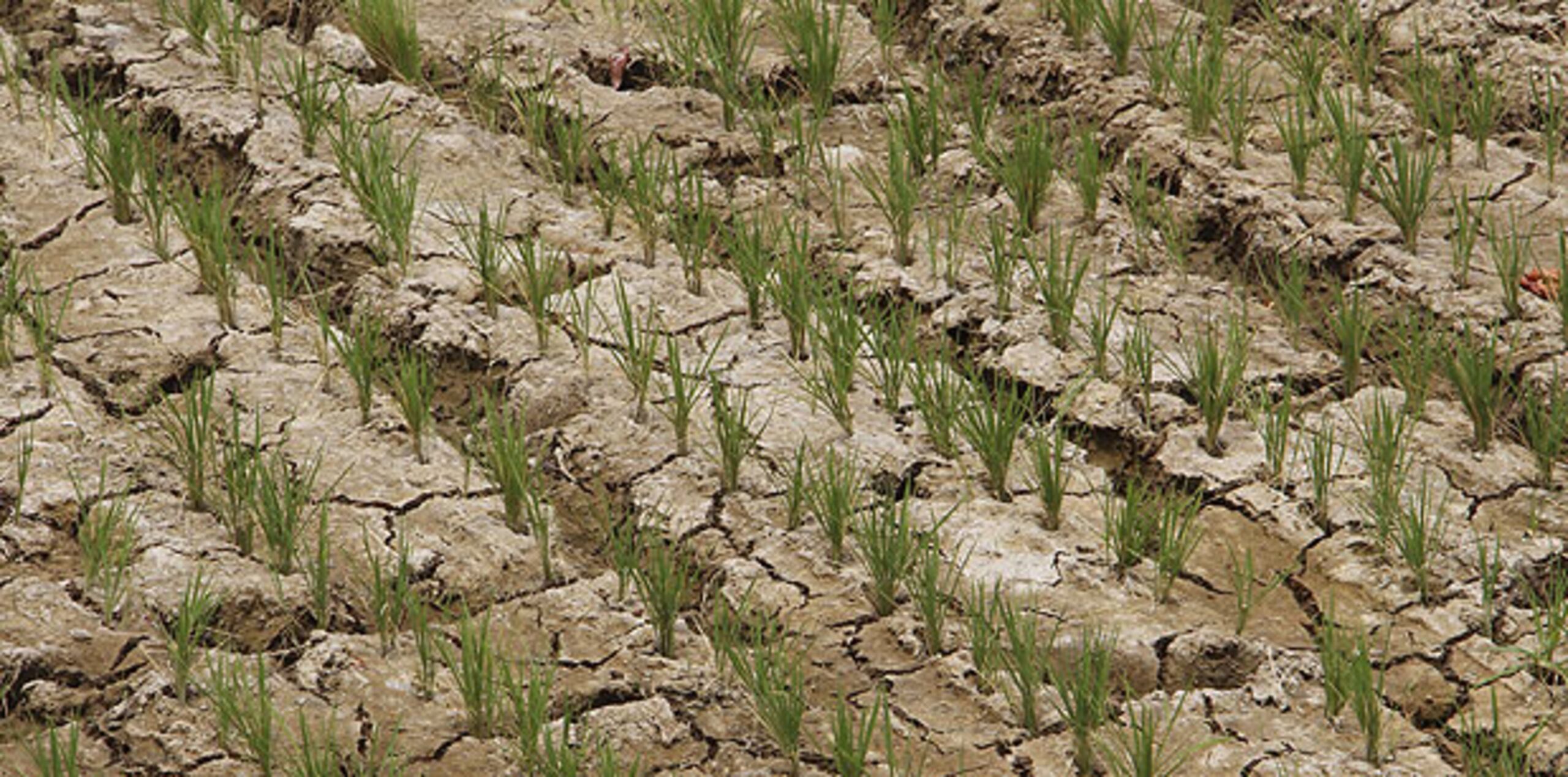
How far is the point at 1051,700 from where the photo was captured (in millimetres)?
2953

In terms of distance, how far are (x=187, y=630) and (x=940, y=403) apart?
121 centimetres

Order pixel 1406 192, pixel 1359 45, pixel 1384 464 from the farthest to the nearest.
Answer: pixel 1359 45
pixel 1406 192
pixel 1384 464

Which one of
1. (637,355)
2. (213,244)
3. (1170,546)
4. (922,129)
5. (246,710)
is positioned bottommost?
(246,710)

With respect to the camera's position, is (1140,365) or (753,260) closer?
(1140,365)

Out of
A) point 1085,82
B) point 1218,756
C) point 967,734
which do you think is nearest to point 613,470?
point 967,734

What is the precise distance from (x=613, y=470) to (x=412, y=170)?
89 cm

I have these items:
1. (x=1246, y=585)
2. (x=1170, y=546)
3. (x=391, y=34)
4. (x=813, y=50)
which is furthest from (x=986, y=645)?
(x=391, y=34)

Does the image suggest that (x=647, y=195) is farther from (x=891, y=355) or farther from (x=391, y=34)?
(x=391, y=34)

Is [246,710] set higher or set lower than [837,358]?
lower

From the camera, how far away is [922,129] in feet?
13.7

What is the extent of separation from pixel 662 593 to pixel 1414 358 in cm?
131

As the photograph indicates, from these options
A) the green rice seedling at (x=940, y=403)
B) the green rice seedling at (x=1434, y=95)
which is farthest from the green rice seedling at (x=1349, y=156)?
the green rice seedling at (x=940, y=403)

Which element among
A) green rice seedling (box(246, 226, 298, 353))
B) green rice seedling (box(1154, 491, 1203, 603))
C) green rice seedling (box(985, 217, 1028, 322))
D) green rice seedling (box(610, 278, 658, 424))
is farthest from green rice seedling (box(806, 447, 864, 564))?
green rice seedling (box(246, 226, 298, 353))

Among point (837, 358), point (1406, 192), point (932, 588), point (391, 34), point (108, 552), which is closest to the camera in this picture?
point (932, 588)
